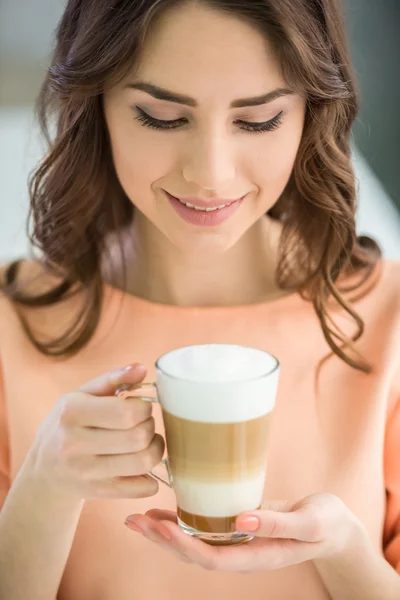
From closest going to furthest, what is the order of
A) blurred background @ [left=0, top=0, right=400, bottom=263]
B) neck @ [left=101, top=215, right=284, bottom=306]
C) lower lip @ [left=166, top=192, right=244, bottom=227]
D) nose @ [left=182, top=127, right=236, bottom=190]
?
nose @ [left=182, top=127, right=236, bottom=190], lower lip @ [left=166, top=192, right=244, bottom=227], neck @ [left=101, top=215, right=284, bottom=306], blurred background @ [left=0, top=0, right=400, bottom=263]

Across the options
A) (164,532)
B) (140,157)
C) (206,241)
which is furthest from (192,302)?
(164,532)

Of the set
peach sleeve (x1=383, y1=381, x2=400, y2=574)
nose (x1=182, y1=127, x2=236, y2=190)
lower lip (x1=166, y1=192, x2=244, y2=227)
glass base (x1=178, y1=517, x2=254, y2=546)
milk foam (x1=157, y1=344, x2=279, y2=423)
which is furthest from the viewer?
peach sleeve (x1=383, y1=381, x2=400, y2=574)

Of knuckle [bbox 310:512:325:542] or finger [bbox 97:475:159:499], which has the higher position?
finger [bbox 97:475:159:499]

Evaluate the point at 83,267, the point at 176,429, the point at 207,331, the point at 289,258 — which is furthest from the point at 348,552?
the point at 83,267

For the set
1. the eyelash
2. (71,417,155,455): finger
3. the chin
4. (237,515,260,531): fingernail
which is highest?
the eyelash

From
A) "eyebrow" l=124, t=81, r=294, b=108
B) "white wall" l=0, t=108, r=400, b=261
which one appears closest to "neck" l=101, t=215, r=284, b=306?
"eyebrow" l=124, t=81, r=294, b=108

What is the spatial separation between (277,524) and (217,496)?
3.4 inches

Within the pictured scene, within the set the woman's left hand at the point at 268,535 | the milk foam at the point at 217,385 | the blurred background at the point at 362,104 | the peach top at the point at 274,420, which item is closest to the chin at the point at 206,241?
the peach top at the point at 274,420

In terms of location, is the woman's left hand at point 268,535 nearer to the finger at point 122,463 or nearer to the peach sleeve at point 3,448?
the finger at point 122,463

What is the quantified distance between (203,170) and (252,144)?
10cm

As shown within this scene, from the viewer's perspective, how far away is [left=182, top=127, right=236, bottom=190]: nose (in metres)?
1.04

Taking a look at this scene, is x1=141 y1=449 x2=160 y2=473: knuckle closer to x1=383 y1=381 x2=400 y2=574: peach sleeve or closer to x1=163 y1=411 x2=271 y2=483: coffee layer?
x1=163 y1=411 x2=271 y2=483: coffee layer

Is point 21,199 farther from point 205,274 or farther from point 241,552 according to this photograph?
point 241,552

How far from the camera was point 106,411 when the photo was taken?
89 centimetres
